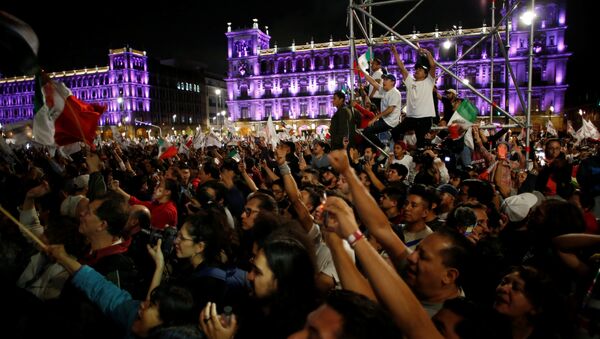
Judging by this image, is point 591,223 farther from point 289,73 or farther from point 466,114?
point 289,73

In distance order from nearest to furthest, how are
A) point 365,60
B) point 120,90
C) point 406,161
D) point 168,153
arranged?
point 406,161 < point 365,60 < point 168,153 < point 120,90

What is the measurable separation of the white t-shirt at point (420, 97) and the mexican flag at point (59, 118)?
16.5 ft

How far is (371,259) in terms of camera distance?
6.35 ft

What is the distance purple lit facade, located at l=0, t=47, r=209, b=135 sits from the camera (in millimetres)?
76250

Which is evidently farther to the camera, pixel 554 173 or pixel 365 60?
pixel 365 60

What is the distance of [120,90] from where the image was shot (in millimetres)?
76250

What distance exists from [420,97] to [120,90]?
7909 centimetres

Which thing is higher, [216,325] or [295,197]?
[295,197]

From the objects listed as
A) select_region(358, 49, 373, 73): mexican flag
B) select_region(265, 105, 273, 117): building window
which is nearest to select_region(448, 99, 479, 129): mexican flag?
select_region(358, 49, 373, 73): mexican flag

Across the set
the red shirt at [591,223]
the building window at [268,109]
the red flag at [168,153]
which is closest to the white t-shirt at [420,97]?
the red shirt at [591,223]

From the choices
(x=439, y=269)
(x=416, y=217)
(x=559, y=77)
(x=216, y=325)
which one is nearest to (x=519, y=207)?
(x=416, y=217)

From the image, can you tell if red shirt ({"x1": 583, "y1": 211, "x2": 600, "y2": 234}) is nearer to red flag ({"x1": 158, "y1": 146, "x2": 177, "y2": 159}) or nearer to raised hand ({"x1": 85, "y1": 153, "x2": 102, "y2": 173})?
raised hand ({"x1": 85, "y1": 153, "x2": 102, "y2": 173})

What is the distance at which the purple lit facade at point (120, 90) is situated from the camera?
7625cm

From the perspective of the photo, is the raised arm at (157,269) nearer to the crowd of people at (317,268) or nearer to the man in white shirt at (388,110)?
the crowd of people at (317,268)
